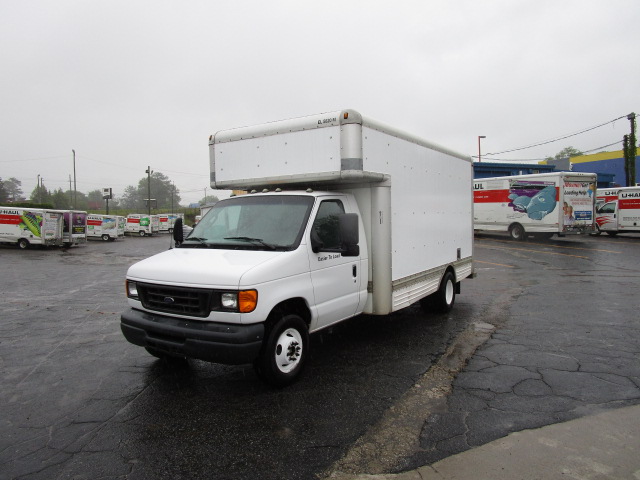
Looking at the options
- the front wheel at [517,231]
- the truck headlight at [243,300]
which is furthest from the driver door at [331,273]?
the front wheel at [517,231]

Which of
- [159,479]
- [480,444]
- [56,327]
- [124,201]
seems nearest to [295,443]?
[159,479]

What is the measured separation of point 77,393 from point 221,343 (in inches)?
71.5

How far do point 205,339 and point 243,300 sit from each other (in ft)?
1.67

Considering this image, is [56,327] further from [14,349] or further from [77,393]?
[77,393]

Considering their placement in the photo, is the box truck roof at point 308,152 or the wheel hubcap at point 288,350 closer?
the wheel hubcap at point 288,350

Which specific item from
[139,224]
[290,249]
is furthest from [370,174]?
[139,224]

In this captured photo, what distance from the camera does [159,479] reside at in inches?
119

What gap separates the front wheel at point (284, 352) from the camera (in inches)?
169

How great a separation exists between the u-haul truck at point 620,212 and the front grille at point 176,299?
90.8 feet

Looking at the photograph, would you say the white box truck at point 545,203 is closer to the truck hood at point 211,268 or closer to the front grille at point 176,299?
the truck hood at point 211,268

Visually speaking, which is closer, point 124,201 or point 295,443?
point 295,443

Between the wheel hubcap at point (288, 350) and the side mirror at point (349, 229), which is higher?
the side mirror at point (349, 229)

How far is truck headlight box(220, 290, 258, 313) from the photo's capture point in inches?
158

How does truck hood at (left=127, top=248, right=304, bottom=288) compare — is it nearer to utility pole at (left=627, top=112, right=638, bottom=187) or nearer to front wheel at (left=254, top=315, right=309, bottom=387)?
front wheel at (left=254, top=315, right=309, bottom=387)
